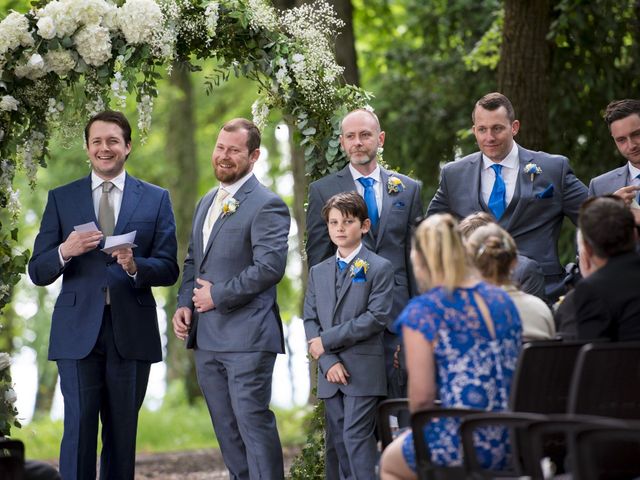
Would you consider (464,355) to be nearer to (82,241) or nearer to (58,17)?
(82,241)

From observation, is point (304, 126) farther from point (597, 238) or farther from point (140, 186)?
point (597, 238)

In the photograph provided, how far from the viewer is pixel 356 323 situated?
6.45 meters

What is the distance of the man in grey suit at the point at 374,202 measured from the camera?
691 cm

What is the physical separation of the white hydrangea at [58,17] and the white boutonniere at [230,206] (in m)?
1.55

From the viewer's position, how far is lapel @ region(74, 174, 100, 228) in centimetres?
695

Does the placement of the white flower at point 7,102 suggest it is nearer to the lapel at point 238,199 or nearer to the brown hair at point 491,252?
the lapel at point 238,199

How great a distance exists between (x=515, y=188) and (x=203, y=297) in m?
1.98

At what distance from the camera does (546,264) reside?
689cm

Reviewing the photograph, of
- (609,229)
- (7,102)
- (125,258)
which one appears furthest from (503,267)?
(7,102)

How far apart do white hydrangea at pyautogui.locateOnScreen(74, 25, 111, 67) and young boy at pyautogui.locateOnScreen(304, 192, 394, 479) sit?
6.27ft

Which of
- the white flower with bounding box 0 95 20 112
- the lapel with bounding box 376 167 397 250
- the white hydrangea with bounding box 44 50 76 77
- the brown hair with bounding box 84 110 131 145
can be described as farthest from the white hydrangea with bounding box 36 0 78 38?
the lapel with bounding box 376 167 397 250

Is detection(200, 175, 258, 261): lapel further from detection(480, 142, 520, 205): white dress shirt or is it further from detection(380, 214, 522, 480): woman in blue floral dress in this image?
detection(380, 214, 522, 480): woman in blue floral dress

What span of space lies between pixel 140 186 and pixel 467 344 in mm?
3114

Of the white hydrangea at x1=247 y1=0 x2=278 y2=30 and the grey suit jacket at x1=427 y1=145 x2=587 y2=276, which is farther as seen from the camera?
the white hydrangea at x1=247 y1=0 x2=278 y2=30
